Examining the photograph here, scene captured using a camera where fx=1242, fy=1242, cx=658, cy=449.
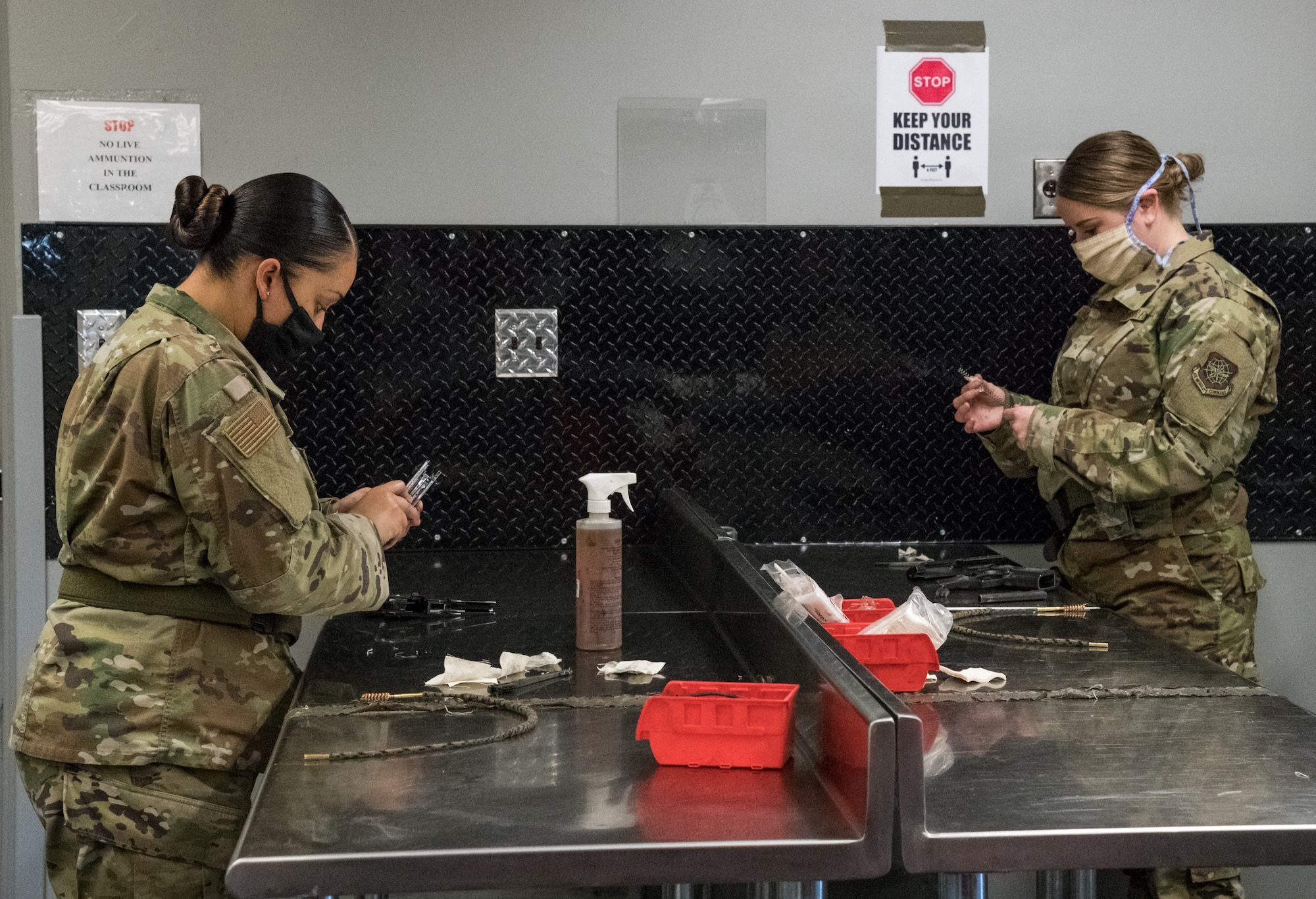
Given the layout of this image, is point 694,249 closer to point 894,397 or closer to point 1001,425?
point 894,397

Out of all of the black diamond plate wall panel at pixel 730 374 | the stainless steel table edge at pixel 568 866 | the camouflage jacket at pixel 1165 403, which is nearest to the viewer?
the stainless steel table edge at pixel 568 866

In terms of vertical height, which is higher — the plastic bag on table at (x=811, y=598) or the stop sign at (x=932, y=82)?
the stop sign at (x=932, y=82)

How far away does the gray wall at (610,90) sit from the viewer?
304 cm

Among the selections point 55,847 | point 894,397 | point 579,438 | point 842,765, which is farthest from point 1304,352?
point 55,847

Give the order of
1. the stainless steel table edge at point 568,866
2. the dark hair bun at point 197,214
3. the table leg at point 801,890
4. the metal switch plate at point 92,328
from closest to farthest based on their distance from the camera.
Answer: the stainless steel table edge at point 568,866 < the table leg at point 801,890 < the dark hair bun at point 197,214 < the metal switch plate at point 92,328

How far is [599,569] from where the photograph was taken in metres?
2.07

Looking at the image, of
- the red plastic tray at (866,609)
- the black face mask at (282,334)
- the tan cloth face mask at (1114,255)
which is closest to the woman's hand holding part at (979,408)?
the tan cloth face mask at (1114,255)

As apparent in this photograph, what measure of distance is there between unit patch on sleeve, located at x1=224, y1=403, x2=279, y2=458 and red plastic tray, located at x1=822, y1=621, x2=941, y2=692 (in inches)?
34.2

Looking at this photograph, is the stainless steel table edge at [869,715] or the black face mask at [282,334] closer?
the stainless steel table edge at [869,715]

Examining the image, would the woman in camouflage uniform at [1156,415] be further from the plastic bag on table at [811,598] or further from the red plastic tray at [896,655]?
the red plastic tray at [896,655]

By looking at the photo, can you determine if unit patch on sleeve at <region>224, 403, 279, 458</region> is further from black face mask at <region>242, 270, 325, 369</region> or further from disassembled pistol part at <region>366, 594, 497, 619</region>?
disassembled pistol part at <region>366, 594, 497, 619</region>

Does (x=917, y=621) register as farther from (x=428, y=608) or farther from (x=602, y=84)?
(x=602, y=84)

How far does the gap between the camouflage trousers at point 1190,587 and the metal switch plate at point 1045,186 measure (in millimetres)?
962

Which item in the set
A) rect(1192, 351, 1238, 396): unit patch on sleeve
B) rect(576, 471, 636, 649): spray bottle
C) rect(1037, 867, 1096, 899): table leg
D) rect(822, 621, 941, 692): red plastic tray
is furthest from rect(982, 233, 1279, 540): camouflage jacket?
rect(576, 471, 636, 649): spray bottle
